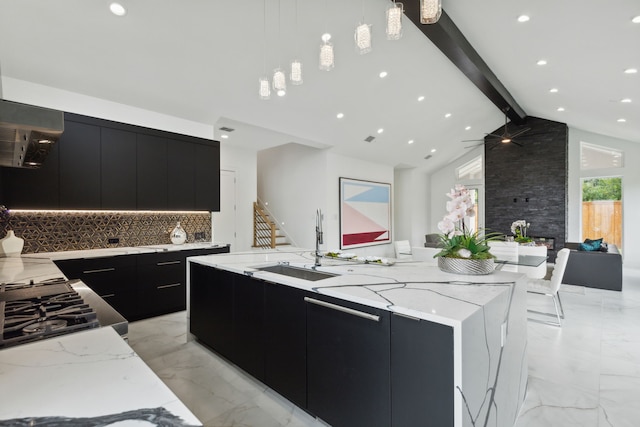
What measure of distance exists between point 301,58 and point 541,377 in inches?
166

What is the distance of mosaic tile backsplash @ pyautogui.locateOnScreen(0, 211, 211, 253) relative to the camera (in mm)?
3481

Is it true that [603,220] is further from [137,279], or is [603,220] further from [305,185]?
[137,279]

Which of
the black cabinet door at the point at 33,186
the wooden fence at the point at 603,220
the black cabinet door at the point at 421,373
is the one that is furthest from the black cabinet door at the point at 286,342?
the wooden fence at the point at 603,220

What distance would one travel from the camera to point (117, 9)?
2.71 meters

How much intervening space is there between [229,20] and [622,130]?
8.25 metres

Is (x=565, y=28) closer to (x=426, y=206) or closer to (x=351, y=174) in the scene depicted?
(x=351, y=174)

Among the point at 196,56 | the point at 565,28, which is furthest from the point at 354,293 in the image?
the point at 565,28

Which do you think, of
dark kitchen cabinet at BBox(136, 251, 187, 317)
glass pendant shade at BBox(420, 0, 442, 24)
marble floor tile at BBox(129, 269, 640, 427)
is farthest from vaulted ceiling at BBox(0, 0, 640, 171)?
marble floor tile at BBox(129, 269, 640, 427)

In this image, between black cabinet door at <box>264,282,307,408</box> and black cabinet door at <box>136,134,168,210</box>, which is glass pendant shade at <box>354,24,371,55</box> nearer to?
black cabinet door at <box>264,282,307,408</box>

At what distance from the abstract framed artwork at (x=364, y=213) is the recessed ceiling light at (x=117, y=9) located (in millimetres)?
5171

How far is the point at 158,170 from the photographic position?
4211 mm

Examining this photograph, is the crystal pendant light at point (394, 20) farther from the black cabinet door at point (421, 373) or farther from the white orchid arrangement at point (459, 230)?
the black cabinet door at point (421, 373)

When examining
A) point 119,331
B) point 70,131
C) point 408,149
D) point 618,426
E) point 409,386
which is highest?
point 408,149

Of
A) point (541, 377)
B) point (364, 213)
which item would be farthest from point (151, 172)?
point (364, 213)
